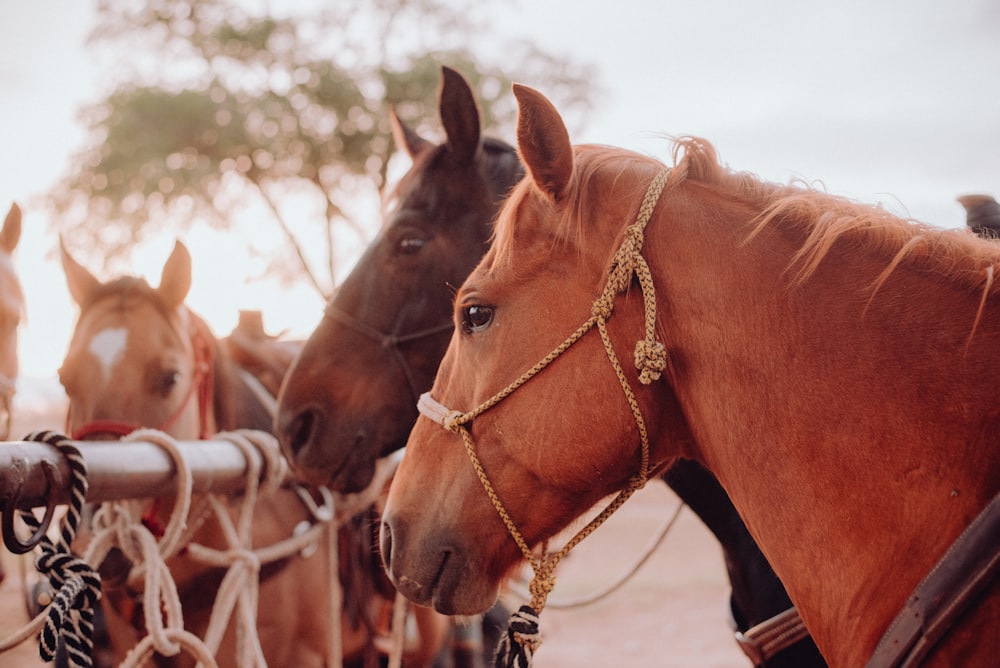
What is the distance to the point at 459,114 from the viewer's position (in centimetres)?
302

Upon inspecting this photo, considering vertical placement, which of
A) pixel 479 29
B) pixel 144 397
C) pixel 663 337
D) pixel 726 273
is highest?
pixel 479 29

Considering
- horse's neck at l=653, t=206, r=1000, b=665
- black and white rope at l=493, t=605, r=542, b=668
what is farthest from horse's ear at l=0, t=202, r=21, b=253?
horse's neck at l=653, t=206, r=1000, b=665

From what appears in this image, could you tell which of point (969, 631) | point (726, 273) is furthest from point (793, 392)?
point (969, 631)

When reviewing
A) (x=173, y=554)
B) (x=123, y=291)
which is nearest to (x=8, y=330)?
(x=123, y=291)

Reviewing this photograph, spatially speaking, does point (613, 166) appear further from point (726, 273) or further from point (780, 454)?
point (780, 454)

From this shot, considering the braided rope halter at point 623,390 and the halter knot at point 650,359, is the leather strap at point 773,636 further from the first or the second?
the halter knot at point 650,359

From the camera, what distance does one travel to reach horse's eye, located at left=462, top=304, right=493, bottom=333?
178 centimetres

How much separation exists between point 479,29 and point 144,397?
1639 centimetres

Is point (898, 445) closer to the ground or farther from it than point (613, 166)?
closer to the ground

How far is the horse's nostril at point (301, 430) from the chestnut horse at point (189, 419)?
1.49 feet

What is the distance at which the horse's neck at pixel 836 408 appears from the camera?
140 centimetres

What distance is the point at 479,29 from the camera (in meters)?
17.9

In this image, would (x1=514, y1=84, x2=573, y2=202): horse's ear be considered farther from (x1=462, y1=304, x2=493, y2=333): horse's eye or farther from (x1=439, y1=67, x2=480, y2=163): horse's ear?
(x1=439, y1=67, x2=480, y2=163): horse's ear

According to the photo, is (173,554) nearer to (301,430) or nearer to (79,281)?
(301,430)
